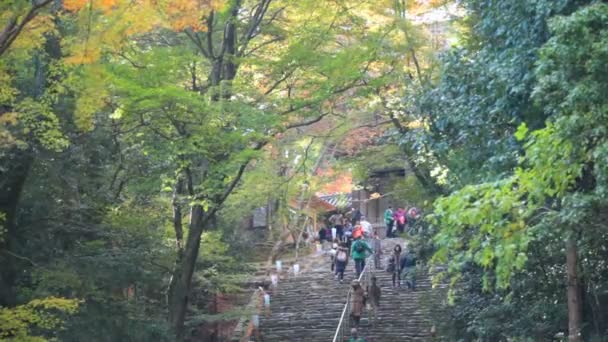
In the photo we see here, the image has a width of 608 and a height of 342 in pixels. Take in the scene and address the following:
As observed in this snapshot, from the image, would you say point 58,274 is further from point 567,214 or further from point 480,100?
point 567,214

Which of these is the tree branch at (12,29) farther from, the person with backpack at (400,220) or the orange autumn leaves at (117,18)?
the person with backpack at (400,220)

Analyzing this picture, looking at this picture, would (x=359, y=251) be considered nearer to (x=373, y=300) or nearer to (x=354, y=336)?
(x=373, y=300)

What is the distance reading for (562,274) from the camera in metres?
15.0

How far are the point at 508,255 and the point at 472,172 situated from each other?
4.59 metres

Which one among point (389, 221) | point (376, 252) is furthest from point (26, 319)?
point (389, 221)

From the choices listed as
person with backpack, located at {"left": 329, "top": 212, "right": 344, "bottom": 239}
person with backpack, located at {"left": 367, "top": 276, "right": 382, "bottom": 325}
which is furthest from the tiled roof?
person with backpack, located at {"left": 367, "top": 276, "right": 382, "bottom": 325}

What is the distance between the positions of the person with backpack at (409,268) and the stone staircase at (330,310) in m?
0.26

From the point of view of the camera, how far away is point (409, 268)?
2184 centimetres

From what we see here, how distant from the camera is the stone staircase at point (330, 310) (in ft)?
68.5

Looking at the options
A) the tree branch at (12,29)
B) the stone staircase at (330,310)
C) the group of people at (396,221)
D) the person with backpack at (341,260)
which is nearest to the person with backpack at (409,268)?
the stone staircase at (330,310)

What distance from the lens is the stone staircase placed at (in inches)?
822

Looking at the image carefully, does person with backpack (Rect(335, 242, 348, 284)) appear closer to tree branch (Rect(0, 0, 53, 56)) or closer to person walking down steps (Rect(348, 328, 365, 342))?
person walking down steps (Rect(348, 328, 365, 342))

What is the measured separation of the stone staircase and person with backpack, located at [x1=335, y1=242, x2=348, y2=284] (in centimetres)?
30

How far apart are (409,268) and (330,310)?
8.52ft
